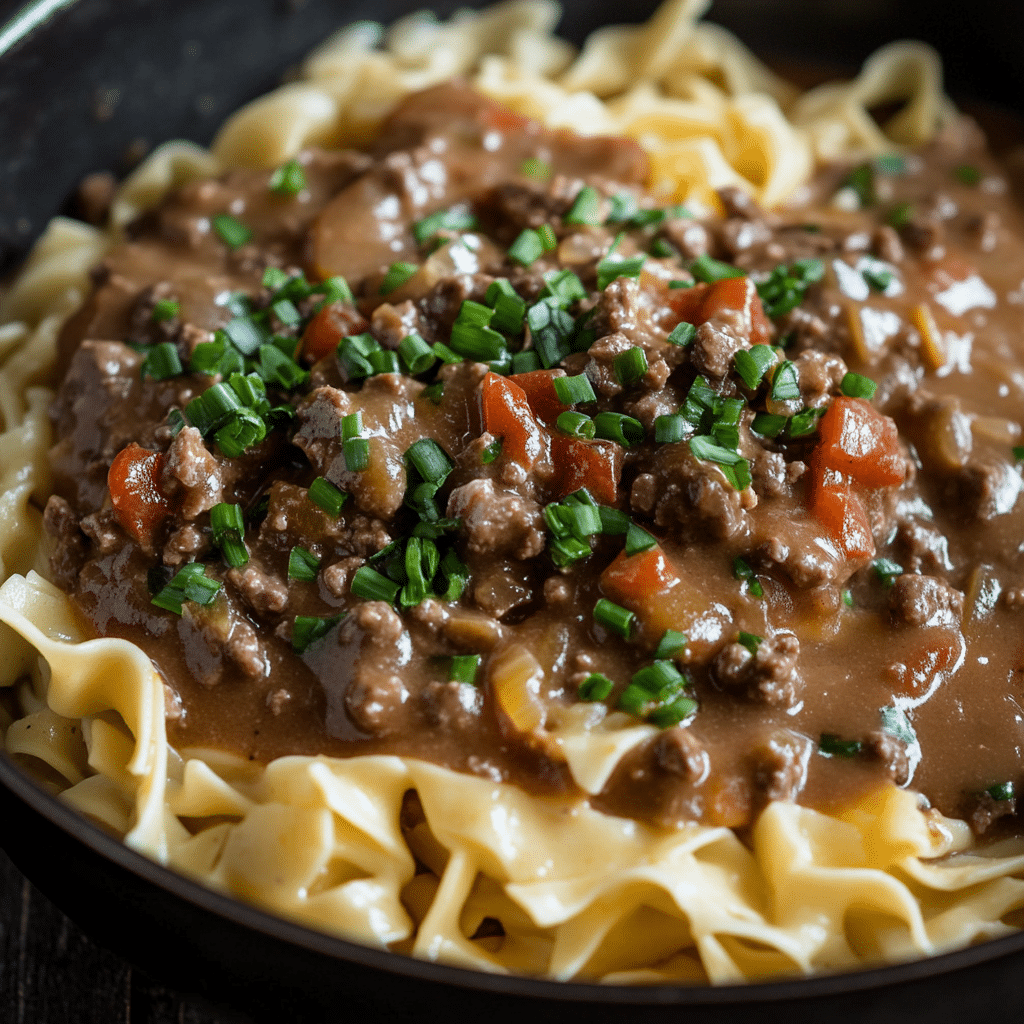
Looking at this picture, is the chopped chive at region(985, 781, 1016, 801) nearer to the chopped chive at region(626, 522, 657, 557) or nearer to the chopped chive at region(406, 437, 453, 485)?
the chopped chive at region(626, 522, 657, 557)

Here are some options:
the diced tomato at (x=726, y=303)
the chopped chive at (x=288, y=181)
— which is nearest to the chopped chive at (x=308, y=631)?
the diced tomato at (x=726, y=303)

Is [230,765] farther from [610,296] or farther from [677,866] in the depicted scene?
[610,296]

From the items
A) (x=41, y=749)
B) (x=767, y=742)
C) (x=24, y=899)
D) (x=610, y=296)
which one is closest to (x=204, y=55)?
(x=610, y=296)

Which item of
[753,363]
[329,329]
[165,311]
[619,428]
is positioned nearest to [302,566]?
[329,329]

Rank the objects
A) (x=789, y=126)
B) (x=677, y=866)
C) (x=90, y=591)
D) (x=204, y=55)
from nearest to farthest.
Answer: (x=677, y=866)
(x=90, y=591)
(x=204, y=55)
(x=789, y=126)

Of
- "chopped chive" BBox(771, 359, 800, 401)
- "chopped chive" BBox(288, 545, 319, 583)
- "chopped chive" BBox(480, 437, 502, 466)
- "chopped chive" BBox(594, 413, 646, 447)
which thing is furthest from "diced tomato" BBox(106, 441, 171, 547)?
"chopped chive" BBox(771, 359, 800, 401)

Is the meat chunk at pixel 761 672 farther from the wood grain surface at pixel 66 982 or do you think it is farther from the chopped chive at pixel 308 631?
the wood grain surface at pixel 66 982
